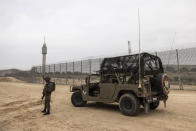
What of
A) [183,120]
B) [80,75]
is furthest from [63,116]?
[80,75]

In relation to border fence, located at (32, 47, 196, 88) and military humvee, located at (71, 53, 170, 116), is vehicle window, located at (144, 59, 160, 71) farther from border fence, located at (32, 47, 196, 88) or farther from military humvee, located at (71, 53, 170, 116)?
border fence, located at (32, 47, 196, 88)

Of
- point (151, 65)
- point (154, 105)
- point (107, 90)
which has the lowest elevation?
point (154, 105)

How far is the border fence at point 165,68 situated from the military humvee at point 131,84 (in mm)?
992

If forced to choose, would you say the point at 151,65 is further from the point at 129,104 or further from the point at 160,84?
the point at 129,104

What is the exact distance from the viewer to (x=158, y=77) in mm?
7715

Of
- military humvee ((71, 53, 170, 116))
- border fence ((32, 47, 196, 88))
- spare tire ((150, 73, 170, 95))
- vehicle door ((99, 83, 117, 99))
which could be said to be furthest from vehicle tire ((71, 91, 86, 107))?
spare tire ((150, 73, 170, 95))

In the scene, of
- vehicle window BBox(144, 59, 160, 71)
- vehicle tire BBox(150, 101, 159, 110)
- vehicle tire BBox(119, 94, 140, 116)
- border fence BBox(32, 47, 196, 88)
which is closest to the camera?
vehicle tire BBox(119, 94, 140, 116)

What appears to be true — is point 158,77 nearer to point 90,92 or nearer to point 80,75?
point 90,92

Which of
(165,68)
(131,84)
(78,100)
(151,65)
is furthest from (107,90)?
(165,68)

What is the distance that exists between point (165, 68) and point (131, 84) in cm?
1175

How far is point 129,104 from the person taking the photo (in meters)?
7.47

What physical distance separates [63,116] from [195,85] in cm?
1313

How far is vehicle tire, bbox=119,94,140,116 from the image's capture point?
7.23m

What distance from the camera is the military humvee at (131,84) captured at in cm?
730
